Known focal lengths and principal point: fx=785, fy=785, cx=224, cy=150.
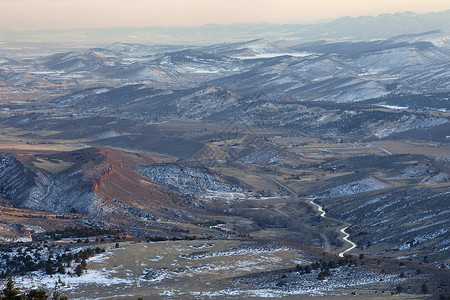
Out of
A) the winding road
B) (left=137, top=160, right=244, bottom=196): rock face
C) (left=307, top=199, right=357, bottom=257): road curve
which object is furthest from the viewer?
(left=137, top=160, right=244, bottom=196): rock face

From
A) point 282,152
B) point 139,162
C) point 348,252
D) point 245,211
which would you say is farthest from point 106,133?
point 348,252

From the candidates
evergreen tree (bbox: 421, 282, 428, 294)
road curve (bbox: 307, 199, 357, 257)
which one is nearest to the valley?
road curve (bbox: 307, 199, 357, 257)

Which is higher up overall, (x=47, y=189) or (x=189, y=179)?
(x=47, y=189)

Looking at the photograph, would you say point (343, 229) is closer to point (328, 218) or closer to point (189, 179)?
point (328, 218)

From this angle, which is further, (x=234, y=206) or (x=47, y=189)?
(x=234, y=206)

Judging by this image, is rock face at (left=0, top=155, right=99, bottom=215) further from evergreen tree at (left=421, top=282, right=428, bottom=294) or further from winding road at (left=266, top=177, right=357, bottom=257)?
A: evergreen tree at (left=421, top=282, right=428, bottom=294)

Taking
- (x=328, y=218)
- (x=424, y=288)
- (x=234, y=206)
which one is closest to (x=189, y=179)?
(x=234, y=206)

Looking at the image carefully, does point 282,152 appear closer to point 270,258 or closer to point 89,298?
point 270,258

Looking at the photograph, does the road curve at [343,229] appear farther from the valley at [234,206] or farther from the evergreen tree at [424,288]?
the evergreen tree at [424,288]
